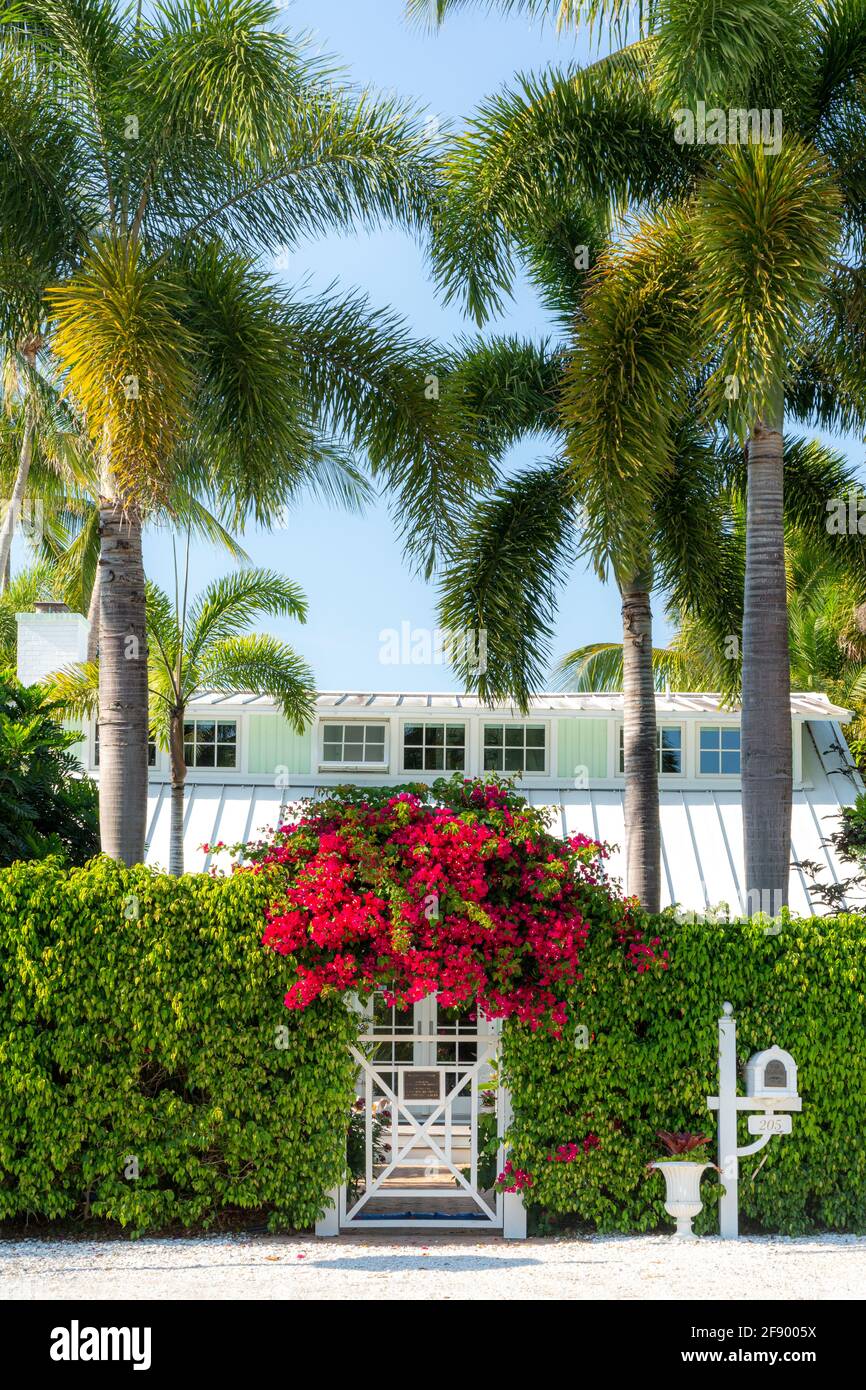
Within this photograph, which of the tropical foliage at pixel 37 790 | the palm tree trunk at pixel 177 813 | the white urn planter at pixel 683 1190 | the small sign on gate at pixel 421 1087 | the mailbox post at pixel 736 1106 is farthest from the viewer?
the palm tree trunk at pixel 177 813

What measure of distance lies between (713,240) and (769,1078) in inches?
238

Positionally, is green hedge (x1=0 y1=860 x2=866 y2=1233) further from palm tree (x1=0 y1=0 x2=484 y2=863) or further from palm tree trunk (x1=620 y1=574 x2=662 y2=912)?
palm tree trunk (x1=620 y1=574 x2=662 y2=912)

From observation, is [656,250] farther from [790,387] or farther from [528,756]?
[528,756]

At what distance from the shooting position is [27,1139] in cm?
900

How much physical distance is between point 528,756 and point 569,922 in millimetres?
12708

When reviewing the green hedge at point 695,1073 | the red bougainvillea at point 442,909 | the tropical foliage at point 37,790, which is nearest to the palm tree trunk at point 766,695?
the green hedge at point 695,1073

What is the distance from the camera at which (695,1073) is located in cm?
925

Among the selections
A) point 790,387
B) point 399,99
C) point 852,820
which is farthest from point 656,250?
point 852,820

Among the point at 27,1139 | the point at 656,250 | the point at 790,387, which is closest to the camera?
the point at 27,1139

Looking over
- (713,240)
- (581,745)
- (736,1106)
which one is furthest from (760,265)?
(581,745)

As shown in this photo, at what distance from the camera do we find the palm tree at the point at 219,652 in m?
19.6

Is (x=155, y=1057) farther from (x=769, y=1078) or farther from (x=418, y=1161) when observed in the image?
(x=769, y=1078)

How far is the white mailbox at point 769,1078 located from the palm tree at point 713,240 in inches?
56.1

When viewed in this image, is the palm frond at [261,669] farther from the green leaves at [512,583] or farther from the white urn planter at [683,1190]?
the white urn planter at [683,1190]
